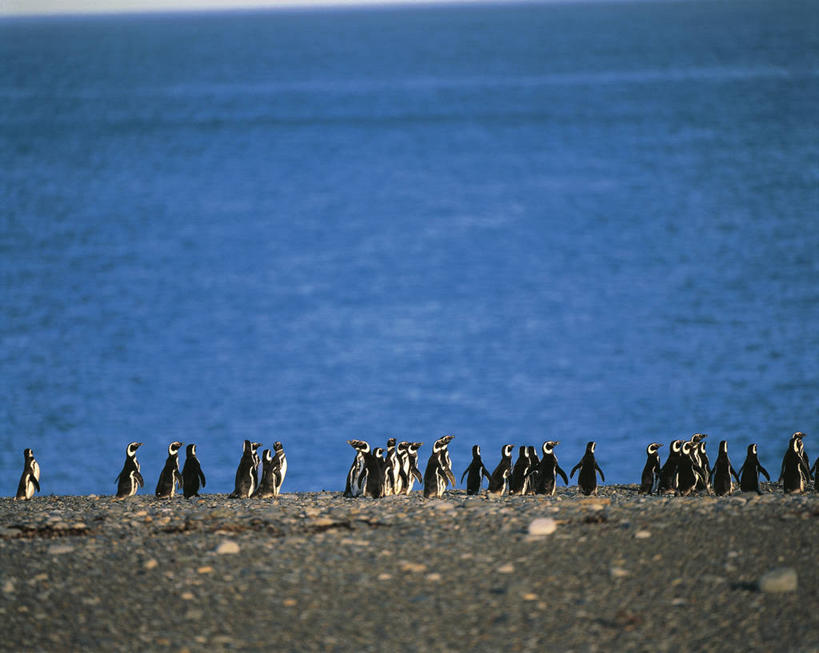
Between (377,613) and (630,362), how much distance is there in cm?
4642

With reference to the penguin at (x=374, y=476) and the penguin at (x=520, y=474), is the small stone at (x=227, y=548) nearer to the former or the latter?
the penguin at (x=374, y=476)

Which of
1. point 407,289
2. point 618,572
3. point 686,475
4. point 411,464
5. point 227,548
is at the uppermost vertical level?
point 407,289

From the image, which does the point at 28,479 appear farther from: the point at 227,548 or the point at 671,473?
the point at 671,473

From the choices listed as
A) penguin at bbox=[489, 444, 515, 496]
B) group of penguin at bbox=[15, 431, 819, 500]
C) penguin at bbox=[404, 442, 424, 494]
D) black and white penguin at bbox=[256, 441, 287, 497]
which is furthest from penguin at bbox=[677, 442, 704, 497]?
black and white penguin at bbox=[256, 441, 287, 497]

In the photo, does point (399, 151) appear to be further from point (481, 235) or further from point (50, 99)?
point (50, 99)

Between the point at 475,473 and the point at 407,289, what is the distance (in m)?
54.3

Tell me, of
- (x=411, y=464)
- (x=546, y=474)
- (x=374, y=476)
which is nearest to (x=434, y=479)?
(x=374, y=476)

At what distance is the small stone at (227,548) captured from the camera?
11609 millimetres

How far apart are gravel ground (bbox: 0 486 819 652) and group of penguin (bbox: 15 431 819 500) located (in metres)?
2.96

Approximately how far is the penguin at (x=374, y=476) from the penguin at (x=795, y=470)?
17.9ft

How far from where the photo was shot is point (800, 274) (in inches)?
2712

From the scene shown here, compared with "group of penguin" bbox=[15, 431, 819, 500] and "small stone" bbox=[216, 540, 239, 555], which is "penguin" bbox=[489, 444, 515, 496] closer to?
"group of penguin" bbox=[15, 431, 819, 500]

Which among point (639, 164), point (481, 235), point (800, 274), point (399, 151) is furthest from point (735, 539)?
point (399, 151)

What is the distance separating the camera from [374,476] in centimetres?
1611
